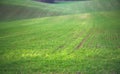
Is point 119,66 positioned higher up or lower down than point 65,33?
higher up

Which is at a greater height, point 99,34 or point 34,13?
point 99,34

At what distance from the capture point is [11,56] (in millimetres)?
9484

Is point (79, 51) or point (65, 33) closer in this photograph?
point (79, 51)

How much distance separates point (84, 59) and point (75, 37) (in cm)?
376

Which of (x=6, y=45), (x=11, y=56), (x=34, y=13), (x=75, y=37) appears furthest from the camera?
(x=34, y=13)

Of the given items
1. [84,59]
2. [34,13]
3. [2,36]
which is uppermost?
[84,59]

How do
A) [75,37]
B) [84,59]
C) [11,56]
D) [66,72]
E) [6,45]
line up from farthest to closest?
[75,37], [6,45], [11,56], [84,59], [66,72]

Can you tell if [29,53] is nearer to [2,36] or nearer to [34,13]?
[2,36]

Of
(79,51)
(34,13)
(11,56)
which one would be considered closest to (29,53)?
(11,56)

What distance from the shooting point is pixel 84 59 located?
8859 mm

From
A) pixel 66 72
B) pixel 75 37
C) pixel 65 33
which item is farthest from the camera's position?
pixel 65 33

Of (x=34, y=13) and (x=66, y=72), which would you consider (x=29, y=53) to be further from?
(x=34, y=13)

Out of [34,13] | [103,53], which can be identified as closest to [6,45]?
[103,53]

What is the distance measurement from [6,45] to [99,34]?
20.6 ft
